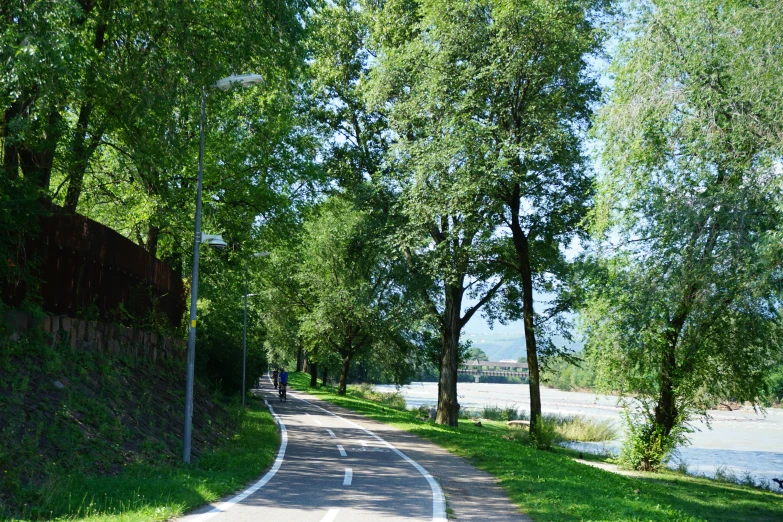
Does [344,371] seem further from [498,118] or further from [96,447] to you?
[96,447]

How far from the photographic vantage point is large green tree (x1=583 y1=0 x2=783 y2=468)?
13.7 metres

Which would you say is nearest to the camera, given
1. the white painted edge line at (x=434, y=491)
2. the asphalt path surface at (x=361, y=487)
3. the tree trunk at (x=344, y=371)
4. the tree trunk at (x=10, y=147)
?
the asphalt path surface at (x=361, y=487)

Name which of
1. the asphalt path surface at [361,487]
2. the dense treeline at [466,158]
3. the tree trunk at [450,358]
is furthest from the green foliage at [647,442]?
the asphalt path surface at [361,487]

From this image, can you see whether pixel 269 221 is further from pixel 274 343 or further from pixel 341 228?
pixel 274 343

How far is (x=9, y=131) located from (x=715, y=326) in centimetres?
1679

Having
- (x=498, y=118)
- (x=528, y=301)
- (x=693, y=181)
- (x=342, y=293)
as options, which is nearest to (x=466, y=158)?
(x=498, y=118)

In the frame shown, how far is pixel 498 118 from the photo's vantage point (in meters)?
22.5

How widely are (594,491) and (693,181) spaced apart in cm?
709

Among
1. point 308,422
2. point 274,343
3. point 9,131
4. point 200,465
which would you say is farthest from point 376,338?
point 9,131

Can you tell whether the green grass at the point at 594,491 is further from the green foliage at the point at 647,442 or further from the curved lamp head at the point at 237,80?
the curved lamp head at the point at 237,80

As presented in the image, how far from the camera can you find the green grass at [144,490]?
8750 mm

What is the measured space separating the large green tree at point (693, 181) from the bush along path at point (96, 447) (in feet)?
32.6

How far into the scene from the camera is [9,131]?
11.8 metres

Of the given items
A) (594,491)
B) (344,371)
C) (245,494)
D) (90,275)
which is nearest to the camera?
(245,494)
